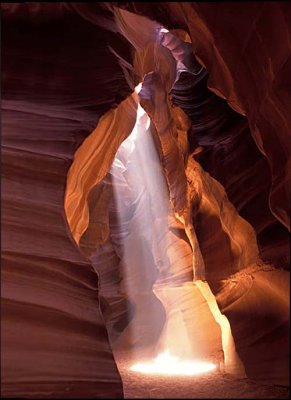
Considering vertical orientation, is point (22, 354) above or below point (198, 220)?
above

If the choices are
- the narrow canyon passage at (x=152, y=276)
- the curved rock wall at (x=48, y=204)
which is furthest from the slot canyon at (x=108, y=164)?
the narrow canyon passage at (x=152, y=276)

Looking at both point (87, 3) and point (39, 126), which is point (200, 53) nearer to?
point (87, 3)

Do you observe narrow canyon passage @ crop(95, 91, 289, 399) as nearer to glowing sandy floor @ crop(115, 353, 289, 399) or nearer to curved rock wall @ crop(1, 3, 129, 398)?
glowing sandy floor @ crop(115, 353, 289, 399)

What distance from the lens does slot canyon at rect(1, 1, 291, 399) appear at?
3.72 meters

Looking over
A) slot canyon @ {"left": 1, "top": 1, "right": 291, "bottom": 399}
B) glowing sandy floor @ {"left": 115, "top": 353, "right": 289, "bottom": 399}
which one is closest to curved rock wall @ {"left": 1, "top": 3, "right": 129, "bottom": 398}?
slot canyon @ {"left": 1, "top": 1, "right": 291, "bottom": 399}

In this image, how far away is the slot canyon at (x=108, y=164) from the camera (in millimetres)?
3723

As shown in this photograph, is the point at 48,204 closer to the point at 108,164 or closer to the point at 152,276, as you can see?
the point at 108,164

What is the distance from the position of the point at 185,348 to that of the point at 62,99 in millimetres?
6962

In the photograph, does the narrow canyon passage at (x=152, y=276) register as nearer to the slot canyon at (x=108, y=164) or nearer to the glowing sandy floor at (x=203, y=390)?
the slot canyon at (x=108, y=164)

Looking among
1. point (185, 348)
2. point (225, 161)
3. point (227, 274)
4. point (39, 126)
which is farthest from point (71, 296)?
point (185, 348)

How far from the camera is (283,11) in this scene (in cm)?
425

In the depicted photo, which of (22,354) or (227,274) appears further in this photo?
(227,274)

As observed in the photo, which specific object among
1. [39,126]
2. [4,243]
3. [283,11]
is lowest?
[4,243]

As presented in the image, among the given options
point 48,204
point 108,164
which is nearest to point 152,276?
point 108,164
